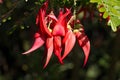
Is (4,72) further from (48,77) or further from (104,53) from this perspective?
(104,53)

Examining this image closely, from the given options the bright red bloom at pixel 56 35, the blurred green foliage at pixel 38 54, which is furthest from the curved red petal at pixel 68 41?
the blurred green foliage at pixel 38 54

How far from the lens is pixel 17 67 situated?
466 centimetres

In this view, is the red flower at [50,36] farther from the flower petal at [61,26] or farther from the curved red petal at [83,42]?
the curved red petal at [83,42]

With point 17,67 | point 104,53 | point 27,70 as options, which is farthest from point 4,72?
point 104,53

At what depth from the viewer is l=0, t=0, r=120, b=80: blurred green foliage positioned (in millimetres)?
2744

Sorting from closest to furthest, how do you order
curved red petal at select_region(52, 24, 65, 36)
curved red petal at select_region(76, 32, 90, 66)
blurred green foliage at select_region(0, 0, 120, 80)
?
1. curved red petal at select_region(52, 24, 65, 36)
2. curved red petal at select_region(76, 32, 90, 66)
3. blurred green foliage at select_region(0, 0, 120, 80)

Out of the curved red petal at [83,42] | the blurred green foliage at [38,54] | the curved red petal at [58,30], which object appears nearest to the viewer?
the curved red petal at [58,30]

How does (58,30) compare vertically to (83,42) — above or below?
above

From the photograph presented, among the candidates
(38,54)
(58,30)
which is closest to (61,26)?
(58,30)

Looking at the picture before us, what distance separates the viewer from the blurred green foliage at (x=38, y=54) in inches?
108

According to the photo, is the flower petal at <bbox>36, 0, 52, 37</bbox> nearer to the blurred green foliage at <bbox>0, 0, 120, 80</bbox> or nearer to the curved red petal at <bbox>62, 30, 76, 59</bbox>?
the curved red petal at <bbox>62, 30, 76, 59</bbox>

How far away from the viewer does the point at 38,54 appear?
4.09 metres

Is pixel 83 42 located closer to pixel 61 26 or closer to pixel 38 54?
pixel 61 26

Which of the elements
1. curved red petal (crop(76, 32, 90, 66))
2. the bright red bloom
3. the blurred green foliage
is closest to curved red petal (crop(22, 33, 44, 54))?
the bright red bloom
